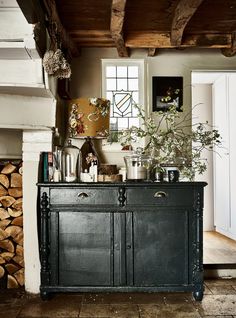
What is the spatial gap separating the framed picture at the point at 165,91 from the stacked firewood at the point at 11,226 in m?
1.62

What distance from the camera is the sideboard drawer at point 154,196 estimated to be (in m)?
3.23

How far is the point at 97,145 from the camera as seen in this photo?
3975 mm

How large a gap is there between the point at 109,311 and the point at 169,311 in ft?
1.62

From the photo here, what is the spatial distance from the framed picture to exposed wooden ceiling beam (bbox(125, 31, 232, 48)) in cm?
38

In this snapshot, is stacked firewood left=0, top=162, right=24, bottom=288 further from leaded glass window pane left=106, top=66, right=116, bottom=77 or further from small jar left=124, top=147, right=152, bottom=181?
leaded glass window pane left=106, top=66, right=116, bottom=77

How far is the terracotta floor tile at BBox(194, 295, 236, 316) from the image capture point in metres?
2.97

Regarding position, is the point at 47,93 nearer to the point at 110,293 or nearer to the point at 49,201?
the point at 49,201

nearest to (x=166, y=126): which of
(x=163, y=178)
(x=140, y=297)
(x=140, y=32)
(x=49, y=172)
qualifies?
(x=163, y=178)

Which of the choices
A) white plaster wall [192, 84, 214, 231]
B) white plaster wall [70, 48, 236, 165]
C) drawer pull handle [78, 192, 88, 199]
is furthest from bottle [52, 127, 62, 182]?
white plaster wall [192, 84, 214, 231]

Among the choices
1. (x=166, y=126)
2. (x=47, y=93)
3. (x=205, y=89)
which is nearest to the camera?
(x=47, y=93)

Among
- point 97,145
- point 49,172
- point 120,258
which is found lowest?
point 120,258

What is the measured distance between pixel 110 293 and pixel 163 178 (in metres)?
1.19

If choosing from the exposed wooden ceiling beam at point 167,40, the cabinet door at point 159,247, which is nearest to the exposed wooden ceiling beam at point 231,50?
the exposed wooden ceiling beam at point 167,40

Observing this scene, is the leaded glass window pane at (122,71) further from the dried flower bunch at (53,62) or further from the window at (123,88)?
the dried flower bunch at (53,62)
